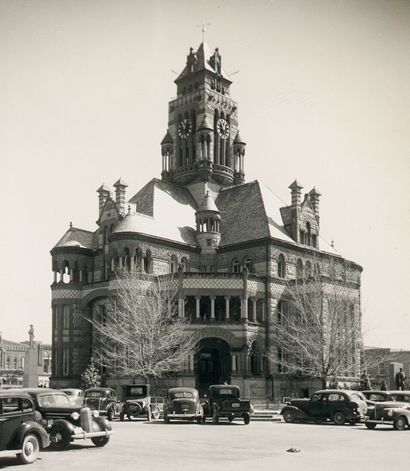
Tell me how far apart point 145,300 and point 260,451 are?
34.3 metres

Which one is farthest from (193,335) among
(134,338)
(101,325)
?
(101,325)

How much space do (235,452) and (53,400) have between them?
565cm

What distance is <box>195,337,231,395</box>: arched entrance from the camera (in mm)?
54594

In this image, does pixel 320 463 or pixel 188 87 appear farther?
pixel 188 87

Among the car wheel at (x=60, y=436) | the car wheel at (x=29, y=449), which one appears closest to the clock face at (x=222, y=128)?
the car wheel at (x=60, y=436)

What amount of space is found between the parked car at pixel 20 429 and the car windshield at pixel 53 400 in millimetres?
2067

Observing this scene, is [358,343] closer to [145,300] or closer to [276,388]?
[276,388]

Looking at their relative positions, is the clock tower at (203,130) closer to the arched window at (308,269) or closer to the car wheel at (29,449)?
the arched window at (308,269)

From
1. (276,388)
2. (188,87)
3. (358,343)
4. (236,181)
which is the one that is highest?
(188,87)

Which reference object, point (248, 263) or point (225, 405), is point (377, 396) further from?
point (248, 263)

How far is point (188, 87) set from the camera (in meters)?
74.4

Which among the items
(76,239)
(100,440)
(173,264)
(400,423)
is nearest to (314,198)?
(173,264)

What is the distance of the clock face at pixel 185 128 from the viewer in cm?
7288

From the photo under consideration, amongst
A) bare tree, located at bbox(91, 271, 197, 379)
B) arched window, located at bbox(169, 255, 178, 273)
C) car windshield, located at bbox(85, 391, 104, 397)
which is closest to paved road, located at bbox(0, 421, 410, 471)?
car windshield, located at bbox(85, 391, 104, 397)
